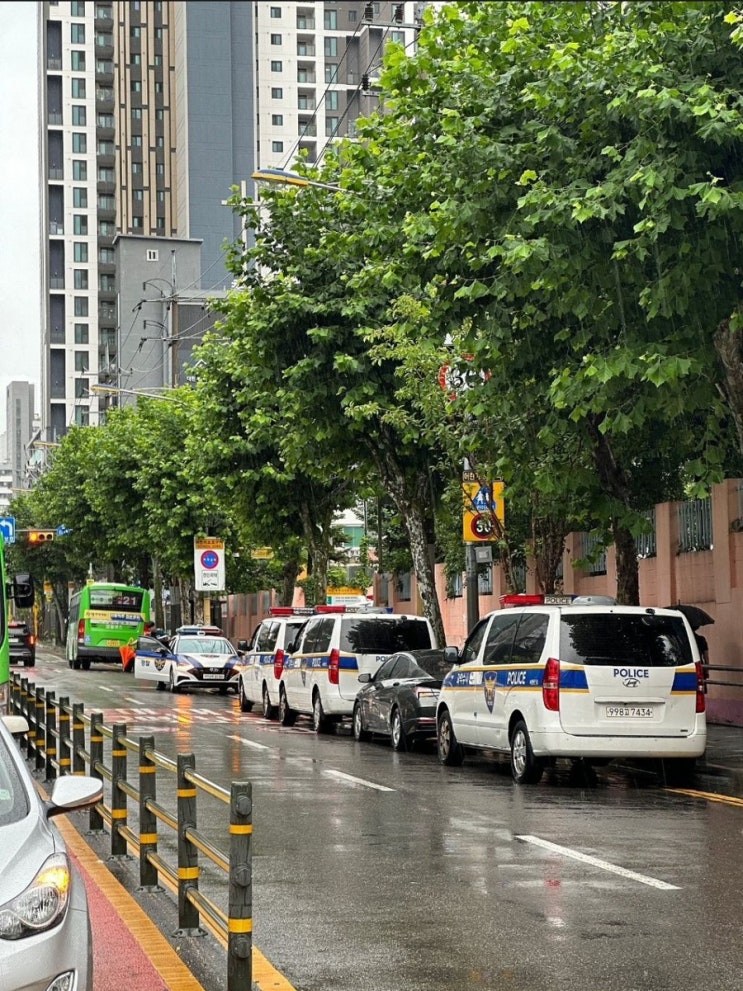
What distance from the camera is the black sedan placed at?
21.3 metres

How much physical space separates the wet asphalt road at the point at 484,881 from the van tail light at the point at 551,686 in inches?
34.7

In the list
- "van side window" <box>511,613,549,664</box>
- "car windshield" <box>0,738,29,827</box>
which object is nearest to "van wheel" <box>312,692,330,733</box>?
"van side window" <box>511,613,549,664</box>

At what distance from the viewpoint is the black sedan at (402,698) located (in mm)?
21312

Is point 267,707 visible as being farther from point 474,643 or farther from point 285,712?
point 474,643

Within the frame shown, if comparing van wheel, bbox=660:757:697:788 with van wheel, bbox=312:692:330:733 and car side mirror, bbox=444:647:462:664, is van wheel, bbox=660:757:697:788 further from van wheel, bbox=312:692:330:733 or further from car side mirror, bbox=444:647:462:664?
van wheel, bbox=312:692:330:733

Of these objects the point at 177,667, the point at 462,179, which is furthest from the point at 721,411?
the point at 177,667

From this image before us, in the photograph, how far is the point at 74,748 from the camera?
47.0 ft

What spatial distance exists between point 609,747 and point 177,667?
26.7m

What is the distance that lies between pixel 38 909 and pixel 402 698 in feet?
53.7

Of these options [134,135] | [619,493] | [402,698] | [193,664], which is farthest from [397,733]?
[134,135]

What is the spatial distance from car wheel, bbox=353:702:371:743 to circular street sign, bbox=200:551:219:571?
25.1 meters

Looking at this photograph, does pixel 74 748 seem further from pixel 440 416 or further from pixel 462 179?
pixel 440 416

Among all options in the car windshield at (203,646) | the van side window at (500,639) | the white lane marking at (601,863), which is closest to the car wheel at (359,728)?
the van side window at (500,639)

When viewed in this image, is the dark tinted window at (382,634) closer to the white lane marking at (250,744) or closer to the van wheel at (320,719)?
the van wheel at (320,719)
